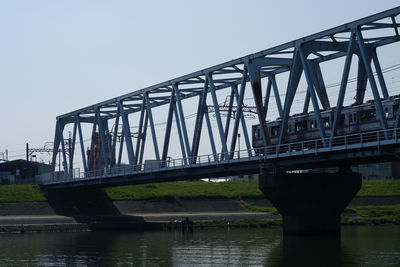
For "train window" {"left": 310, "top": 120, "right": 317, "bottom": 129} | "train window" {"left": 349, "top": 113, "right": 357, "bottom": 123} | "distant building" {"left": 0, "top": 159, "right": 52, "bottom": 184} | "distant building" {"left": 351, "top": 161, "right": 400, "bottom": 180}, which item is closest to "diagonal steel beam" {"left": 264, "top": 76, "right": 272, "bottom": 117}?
"train window" {"left": 310, "top": 120, "right": 317, "bottom": 129}

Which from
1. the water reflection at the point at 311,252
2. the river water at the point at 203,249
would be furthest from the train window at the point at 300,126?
the river water at the point at 203,249

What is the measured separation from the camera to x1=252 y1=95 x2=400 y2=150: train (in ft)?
189

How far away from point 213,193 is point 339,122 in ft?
173

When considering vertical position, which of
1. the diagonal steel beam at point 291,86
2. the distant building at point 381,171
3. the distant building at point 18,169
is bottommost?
the distant building at point 381,171

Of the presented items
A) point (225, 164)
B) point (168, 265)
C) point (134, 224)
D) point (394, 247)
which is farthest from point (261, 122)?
point (134, 224)

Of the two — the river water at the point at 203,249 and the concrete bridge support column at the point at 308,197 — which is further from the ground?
the concrete bridge support column at the point at 308,197

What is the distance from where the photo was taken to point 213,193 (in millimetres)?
113312

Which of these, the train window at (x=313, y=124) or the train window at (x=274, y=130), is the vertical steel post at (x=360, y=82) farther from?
the train window at (x=274, y=130)

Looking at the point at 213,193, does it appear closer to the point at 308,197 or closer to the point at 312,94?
the point at 308,197

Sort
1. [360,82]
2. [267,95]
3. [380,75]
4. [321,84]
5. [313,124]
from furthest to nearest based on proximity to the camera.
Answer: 1. [267,95]
2. [321,84]
3. [313,124]
4. [360,82]
5. [380,75]

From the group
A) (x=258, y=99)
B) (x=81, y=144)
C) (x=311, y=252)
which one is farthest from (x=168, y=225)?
(x=311, y=252)

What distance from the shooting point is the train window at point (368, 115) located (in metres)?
58.8

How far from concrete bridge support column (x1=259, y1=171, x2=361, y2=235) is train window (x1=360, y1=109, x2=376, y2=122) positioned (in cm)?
732

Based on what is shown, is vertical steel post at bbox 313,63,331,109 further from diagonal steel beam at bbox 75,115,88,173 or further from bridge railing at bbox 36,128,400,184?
diagonal steel beam at bbox 75,115,88,173
